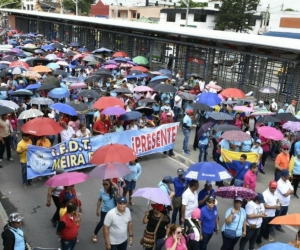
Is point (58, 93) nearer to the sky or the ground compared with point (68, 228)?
nearer to the sky

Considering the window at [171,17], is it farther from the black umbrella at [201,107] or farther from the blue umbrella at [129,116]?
the blue umbrella at [129,116]

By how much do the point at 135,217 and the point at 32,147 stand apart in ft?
9.75

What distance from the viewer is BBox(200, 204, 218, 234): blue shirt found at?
599cm

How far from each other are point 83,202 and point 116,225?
10.2 feet

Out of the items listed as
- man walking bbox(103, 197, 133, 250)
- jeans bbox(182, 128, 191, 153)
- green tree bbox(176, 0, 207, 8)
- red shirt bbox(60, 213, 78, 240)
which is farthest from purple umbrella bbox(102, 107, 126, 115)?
green tree bbox(176, 0, 207, 8)

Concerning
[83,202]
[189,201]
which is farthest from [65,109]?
[189,201]

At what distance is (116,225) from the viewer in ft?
18.0

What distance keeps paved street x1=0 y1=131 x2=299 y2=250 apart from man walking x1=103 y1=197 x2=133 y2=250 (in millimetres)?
1277

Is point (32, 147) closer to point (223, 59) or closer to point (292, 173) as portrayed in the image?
point (292, 173)

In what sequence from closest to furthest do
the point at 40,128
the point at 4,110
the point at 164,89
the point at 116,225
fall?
the point at 116,225, the point at 40,128, the point at 4,110, the point at 164,89

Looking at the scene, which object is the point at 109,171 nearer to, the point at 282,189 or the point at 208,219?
the point at 208,219

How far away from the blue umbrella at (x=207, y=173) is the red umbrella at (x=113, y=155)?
118 cm

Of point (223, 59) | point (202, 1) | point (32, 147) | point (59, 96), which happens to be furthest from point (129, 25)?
point (202, 1)

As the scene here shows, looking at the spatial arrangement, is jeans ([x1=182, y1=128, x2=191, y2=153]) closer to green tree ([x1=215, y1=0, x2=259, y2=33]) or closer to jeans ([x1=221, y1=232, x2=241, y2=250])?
jeans ([x1=221, y1=232, x2=241, y2=250])
